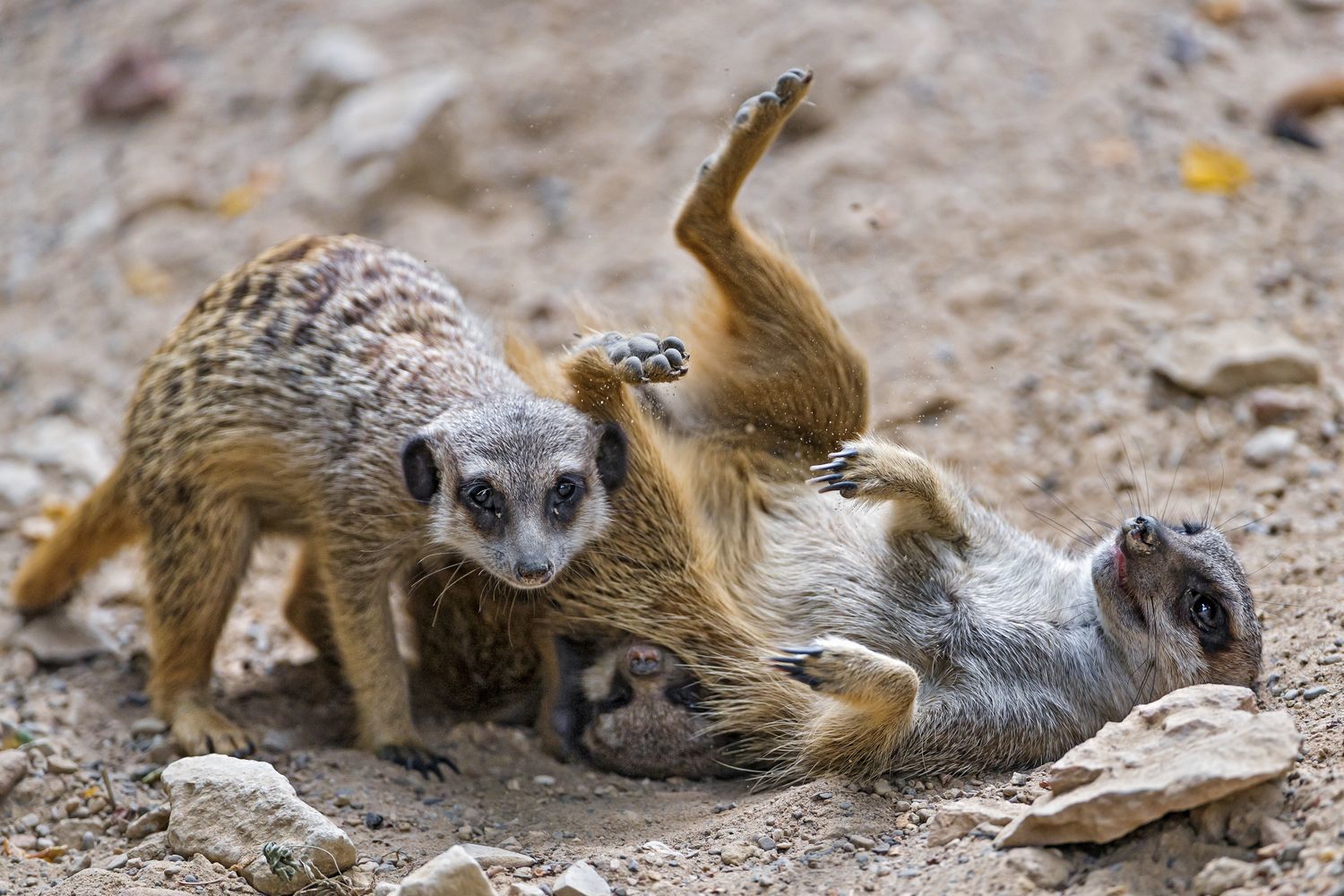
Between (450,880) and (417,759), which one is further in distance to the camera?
(417,759)

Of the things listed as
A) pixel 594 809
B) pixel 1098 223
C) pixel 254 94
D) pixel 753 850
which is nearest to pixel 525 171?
pixel 254 94

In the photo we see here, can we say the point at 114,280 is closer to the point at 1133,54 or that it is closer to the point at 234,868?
the point at 234,868

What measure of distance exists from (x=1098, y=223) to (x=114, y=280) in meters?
4.26

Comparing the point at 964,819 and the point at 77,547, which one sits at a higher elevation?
the point at 964,819

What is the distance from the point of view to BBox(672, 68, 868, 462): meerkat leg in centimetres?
402

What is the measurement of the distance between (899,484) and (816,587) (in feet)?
1.31

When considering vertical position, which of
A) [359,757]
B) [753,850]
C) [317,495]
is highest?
[317,495]

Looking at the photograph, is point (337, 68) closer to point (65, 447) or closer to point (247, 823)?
point (65, 447)

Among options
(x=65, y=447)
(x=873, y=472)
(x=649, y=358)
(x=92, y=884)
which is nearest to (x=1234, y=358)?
(x=873, y=472)

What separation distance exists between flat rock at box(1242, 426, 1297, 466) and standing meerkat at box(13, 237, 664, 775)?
234 cm

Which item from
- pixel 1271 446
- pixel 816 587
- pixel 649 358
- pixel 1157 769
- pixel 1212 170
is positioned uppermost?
pixel 649 358

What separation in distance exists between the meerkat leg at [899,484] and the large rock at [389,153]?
3084mm

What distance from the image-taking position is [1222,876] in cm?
244

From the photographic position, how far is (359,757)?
377cm
